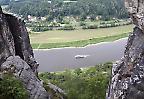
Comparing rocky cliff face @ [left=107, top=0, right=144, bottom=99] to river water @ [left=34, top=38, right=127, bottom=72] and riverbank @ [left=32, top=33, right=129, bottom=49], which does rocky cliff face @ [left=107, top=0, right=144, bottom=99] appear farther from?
riverbank @ [left=32, top=33, right=129, bottom=49]

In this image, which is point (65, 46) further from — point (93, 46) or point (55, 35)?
point (55, 35)

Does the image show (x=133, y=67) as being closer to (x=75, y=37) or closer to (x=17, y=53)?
(x=17, y=53)

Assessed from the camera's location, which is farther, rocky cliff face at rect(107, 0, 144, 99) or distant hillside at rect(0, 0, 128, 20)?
distant hillside at rect(0, 0, 128, 20)

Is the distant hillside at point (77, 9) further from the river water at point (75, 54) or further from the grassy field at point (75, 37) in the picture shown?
the river water at point (75, 54)

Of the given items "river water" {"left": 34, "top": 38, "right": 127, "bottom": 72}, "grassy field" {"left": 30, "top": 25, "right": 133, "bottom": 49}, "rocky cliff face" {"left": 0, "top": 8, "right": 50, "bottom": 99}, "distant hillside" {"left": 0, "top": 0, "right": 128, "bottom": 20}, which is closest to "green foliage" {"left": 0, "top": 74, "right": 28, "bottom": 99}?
"rocky cliff face" {"left": 0, "top": 8, "right": 50, "bottom": 99}

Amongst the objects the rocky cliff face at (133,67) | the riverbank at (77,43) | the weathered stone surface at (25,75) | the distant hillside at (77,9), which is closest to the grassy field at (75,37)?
the riverbank at (77,43)
